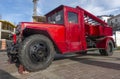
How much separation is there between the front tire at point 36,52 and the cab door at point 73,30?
1409 millimetres

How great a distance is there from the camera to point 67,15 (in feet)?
25.5

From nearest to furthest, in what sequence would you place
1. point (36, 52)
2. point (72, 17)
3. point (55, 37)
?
point (36, 52) → point (55, 37) → point (72, 17)

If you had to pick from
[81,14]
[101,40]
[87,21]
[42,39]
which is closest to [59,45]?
[42,39]

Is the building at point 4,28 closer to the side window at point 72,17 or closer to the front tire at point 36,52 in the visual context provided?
the side window at point 72,17

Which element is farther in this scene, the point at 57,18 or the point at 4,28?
the point at 4,28

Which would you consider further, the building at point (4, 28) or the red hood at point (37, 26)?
the building at point (4, 28)

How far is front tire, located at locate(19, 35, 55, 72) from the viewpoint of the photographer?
5730mm

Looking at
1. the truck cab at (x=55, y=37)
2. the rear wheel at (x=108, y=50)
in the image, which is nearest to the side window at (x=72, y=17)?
the truck cab at (x=55, y=37)

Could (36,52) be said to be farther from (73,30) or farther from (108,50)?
(108,50)

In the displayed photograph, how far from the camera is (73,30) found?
8.02m

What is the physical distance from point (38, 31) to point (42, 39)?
38 cm

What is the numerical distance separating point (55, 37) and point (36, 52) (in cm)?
135

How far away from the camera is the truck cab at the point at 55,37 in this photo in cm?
592

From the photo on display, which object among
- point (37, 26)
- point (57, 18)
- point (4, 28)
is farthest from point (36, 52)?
point (4, 28)
